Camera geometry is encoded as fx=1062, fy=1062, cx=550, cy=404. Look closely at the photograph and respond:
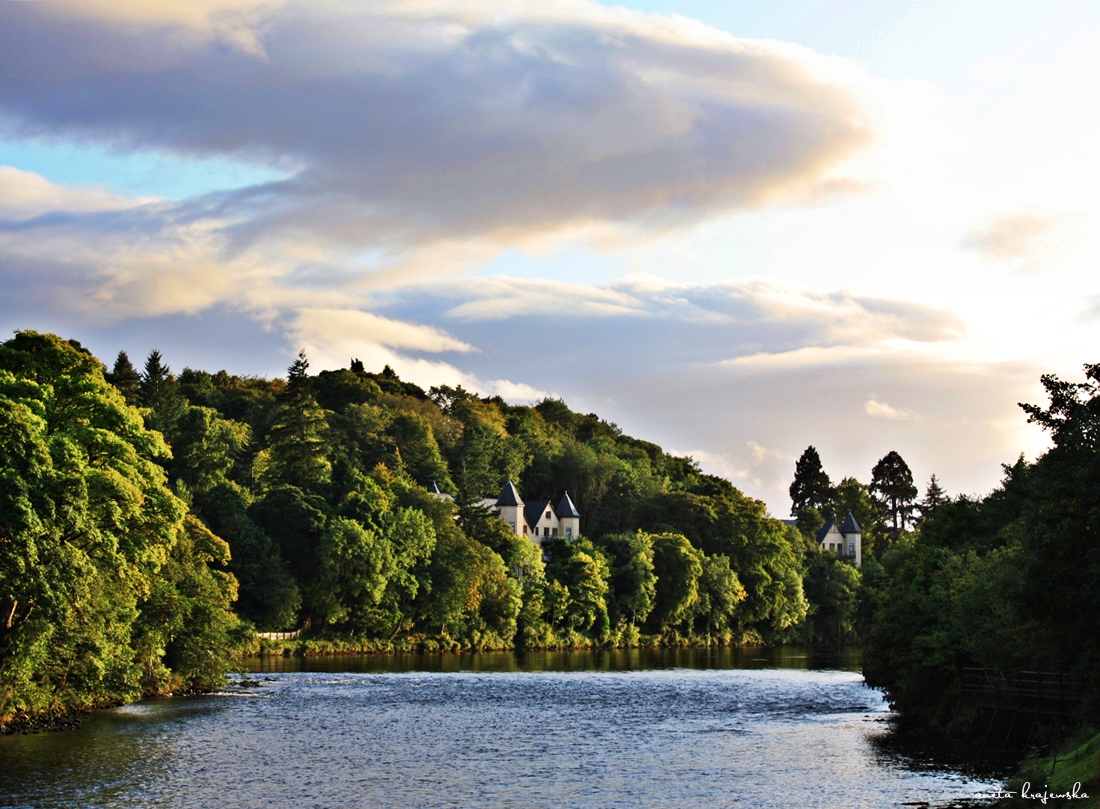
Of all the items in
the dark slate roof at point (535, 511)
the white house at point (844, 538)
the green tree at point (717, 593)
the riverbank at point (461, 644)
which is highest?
the dark slate roof at point (535, 511)

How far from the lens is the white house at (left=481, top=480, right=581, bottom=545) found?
504ft

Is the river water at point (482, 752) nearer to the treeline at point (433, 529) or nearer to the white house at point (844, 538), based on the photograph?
the treeline at point (433, 529)

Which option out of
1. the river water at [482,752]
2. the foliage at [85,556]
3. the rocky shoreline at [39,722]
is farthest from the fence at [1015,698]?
the rocky shoreline at [39,722]

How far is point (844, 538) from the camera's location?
19200cm

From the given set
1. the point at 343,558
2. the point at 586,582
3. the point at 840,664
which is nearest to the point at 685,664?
the point at 840,664

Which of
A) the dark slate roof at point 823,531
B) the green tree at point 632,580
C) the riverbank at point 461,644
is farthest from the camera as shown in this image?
the dark slate roof at point 823,531

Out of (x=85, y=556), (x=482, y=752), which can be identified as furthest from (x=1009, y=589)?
(x=85, y=556)

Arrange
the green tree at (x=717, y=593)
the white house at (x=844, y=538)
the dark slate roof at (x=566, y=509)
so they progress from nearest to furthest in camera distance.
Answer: the green tree at (x=717, y=593)
the dark slate roof at (x=566, y=509)
the white house at (x=844, y=538)

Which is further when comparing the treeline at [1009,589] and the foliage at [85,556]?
the foliage at [85,556]

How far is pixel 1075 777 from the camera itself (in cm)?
2708

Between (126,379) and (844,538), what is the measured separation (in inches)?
5011

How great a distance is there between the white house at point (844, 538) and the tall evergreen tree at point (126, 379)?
118 meters

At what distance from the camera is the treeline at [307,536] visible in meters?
44.4

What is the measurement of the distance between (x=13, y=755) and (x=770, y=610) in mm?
114825
